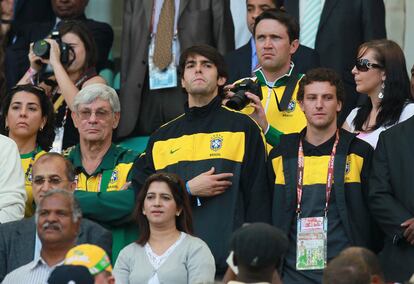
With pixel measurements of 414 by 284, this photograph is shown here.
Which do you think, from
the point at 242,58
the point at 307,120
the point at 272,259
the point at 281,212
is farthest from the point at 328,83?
the point at 272,259

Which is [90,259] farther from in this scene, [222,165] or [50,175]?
[222,165]

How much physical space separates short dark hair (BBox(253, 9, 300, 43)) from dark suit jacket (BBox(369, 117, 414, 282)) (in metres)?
1.46

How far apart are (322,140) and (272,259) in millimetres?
2496

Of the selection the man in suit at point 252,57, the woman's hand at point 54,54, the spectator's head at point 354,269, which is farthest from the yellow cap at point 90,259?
the woman's hand at point 54,54

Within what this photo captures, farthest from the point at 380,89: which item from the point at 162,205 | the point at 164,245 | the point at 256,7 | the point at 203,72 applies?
the point at 164,245

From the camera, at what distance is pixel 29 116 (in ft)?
39.1

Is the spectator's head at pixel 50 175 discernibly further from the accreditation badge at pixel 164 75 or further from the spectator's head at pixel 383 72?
the accreditation badge at pixel 164 75

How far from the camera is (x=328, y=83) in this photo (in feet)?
35.6

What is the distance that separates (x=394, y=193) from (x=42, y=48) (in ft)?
12.1

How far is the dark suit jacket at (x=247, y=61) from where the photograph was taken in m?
12.2

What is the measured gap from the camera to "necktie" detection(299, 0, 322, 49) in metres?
13.1

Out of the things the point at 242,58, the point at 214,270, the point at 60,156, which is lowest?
the point at 214,270

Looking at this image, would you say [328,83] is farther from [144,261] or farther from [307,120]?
[144,261]

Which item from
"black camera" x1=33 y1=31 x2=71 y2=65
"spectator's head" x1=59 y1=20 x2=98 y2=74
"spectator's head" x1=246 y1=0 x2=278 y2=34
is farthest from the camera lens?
"spectator's head" x1=246 y1=0 x2=278 y2=34
